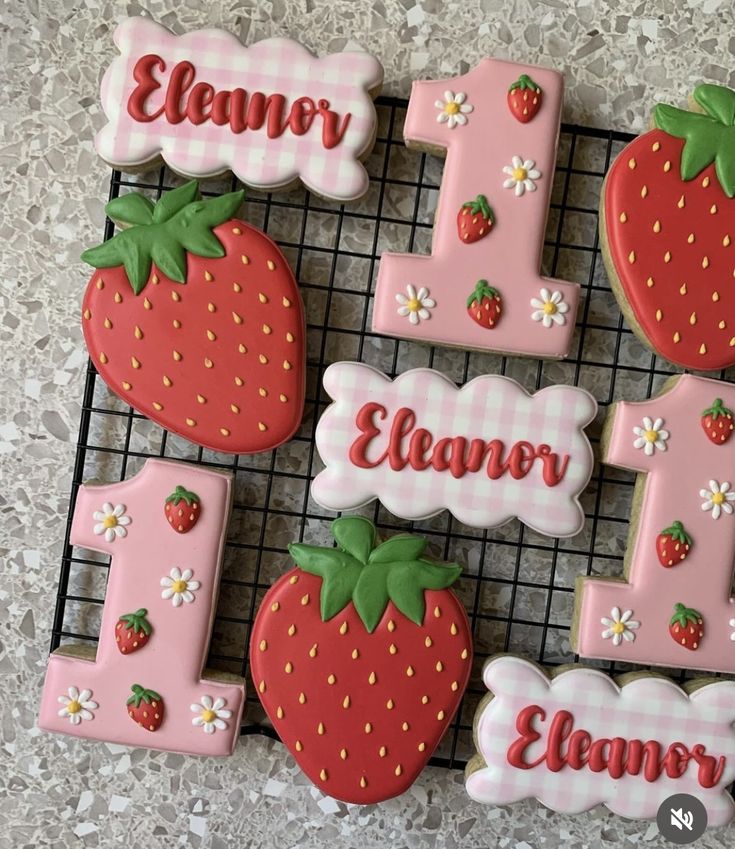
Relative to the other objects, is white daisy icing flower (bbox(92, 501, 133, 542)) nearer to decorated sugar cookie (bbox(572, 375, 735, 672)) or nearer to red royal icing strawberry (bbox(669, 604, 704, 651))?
decorated sugar cookie (bbox(572, 375, 735, 672))

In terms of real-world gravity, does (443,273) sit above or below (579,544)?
above

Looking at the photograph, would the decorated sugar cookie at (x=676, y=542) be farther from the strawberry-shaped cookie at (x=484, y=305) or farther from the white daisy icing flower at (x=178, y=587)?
the white daisy icing flower at (x=178, y=587)

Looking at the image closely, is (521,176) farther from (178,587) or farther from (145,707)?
(145,707)

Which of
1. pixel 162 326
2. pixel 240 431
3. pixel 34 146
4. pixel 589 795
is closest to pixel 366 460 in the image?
pixel 240 431

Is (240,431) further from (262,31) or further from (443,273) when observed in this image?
(262,31)

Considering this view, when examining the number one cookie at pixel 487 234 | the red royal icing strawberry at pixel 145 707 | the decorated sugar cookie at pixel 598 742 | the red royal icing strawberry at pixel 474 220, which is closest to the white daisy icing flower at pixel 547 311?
the number one cookie at pixel 487 234

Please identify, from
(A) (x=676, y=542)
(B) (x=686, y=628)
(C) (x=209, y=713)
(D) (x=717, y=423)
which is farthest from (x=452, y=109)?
(C) (x=209, y=713)
